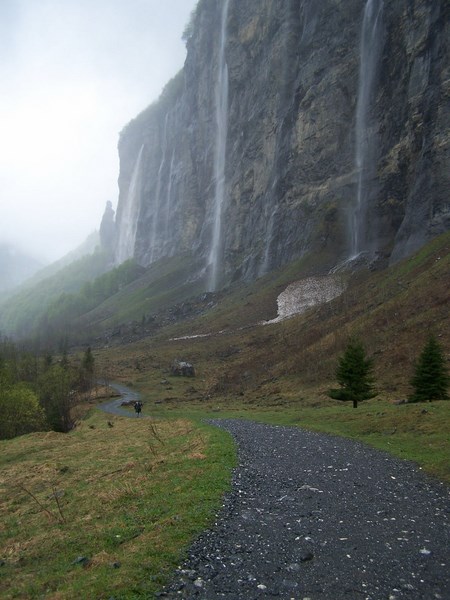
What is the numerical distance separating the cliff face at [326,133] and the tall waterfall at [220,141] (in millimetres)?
565

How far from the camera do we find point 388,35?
105688mm

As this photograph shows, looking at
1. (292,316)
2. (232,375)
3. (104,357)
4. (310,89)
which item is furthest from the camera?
(310,89)

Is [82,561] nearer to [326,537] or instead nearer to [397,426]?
[326,537]

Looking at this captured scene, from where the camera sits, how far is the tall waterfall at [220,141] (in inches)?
6502

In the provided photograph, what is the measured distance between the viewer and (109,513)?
14547 millimetres

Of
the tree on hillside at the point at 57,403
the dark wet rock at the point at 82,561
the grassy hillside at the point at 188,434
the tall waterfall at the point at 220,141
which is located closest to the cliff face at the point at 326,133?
the tall waterfall at the point at 220,141

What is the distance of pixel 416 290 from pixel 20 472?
51355 millimetres

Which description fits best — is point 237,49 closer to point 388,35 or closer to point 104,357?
point 388,35

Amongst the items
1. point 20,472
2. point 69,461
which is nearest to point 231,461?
point 69,461

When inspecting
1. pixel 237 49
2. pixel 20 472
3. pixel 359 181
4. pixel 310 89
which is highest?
pixel 237 49

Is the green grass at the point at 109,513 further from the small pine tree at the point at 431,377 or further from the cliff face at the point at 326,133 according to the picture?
the cliff face at the point at 326,133

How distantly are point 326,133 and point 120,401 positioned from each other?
9453 centimetres

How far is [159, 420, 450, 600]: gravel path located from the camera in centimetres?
886

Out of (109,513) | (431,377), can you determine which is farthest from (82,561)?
(431,377)
